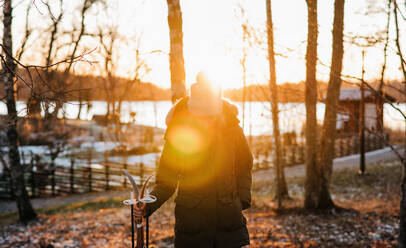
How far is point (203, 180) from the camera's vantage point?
2.53 meters

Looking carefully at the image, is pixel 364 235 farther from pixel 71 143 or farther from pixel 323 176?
pixel 71 143

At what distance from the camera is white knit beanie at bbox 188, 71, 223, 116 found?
2516 mm

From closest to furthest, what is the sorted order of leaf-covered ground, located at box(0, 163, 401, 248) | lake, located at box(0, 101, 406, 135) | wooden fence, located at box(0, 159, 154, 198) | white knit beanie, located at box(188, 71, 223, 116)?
white knit beanie, located at box(188, 71, 223, 116) → lake, located at box(0, 101, 406, 135) → leaf-covered ground, located at box(0, 163, 401, 248) → wooden fence, located at box(0, 159, 154, 198)

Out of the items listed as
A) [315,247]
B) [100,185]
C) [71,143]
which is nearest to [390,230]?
[315,247]

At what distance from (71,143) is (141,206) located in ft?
95.4

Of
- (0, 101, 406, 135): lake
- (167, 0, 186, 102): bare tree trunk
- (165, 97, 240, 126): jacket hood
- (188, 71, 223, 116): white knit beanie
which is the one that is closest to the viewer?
(188, 71, 223, 116): white knit beanie

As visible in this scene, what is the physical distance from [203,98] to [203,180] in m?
0.65

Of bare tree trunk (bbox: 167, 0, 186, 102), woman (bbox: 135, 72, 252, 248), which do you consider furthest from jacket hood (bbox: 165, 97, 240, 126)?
bare tree trunk (bbox: 167, 0, 186, 102)

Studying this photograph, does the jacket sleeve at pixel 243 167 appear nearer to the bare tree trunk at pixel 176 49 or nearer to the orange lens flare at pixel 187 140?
the orange lens flare at pixel 187 140

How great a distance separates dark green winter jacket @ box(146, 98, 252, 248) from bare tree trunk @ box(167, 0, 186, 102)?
6.29 ft

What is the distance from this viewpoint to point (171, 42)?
4.46 m

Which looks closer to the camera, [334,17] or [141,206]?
[141,206]

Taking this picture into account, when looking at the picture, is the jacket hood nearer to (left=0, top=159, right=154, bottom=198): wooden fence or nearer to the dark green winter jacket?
the dark green winter jacket

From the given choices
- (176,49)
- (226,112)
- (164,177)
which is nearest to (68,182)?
(176,49)
